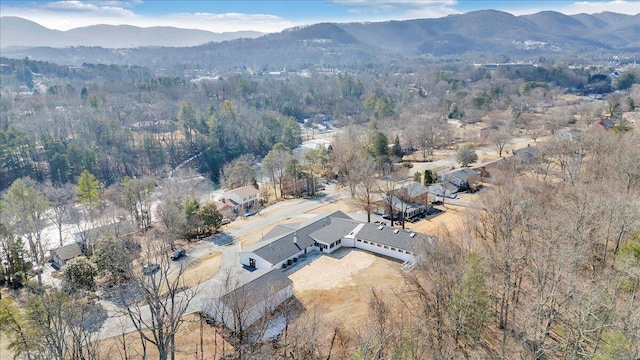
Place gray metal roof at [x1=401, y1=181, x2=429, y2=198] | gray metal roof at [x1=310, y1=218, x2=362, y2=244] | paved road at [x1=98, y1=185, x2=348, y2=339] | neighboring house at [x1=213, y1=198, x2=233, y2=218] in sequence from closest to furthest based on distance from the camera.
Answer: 1. paved road at [x1=98, y1=185, x2=348, y2=339]
2. gray metal roof at [x1=310, y1=218, x2=362, y2=244]
3. gray metal roof at [x1=401, y1=181, x2=429, y2=198]
4. neighboring house at [x1=213, y1=198, x2=233, y2=218]

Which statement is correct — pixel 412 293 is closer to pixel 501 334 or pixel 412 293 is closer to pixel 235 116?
pixel 501 334

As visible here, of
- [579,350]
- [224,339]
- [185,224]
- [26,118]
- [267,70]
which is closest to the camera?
[579,350]

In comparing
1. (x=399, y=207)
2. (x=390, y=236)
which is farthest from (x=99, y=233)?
(x=399, y=207)

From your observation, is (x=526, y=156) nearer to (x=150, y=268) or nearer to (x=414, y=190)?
(x=414, y=190)

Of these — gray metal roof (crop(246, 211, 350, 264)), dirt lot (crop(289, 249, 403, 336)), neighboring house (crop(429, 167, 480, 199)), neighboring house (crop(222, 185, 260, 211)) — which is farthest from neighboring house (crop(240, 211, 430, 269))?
neighboring house (crop(429, 167, 480, 199))

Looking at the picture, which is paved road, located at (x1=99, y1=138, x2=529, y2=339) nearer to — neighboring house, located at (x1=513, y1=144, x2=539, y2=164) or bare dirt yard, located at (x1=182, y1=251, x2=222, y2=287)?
bare dirt yard, located at (x1=182, y1=251, x2=222, y2=287)

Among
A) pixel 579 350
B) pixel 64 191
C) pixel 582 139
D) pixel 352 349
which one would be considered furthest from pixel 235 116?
pixel 579 350

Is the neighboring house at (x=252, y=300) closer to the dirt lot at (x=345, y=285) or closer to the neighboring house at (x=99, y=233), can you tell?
the dirt lot at (x=345, y=285)
